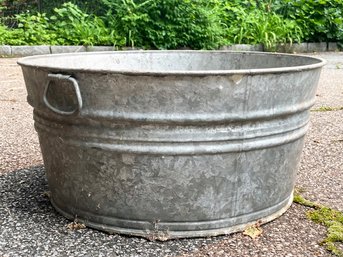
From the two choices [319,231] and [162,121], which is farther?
[319,231]

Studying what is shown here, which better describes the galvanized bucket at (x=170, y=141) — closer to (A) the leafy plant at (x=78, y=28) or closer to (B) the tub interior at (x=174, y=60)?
(B) the tub interior at (x=174, y=60)

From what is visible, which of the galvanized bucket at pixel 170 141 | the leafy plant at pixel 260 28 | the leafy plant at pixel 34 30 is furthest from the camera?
the leafy plant at pixel 260 28

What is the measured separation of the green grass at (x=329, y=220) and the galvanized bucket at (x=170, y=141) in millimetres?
216

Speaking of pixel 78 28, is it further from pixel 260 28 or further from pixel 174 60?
pixel 174 60

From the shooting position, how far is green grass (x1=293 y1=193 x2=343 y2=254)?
1.79m

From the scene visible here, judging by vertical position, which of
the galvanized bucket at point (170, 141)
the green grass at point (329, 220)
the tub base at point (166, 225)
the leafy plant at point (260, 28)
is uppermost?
the galvanized bucket at point (170, 141)

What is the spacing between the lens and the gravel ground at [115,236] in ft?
5.67

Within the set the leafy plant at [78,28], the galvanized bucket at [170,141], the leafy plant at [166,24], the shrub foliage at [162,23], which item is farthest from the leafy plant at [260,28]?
the galvanized bucket at [170,141]

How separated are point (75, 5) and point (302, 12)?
144 inches

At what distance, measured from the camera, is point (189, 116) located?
1.62 metres

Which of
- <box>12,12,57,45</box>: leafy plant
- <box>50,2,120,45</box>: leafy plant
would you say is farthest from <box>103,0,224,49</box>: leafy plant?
<box>12,12,57,45</box>: leafy plant

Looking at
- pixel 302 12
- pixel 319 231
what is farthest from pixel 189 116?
pixel 302 12

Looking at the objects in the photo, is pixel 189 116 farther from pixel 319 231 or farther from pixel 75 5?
pixel 75 5

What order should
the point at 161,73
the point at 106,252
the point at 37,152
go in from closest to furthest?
the point at 161,73 < the point at 106,252 < the point at 37,152
